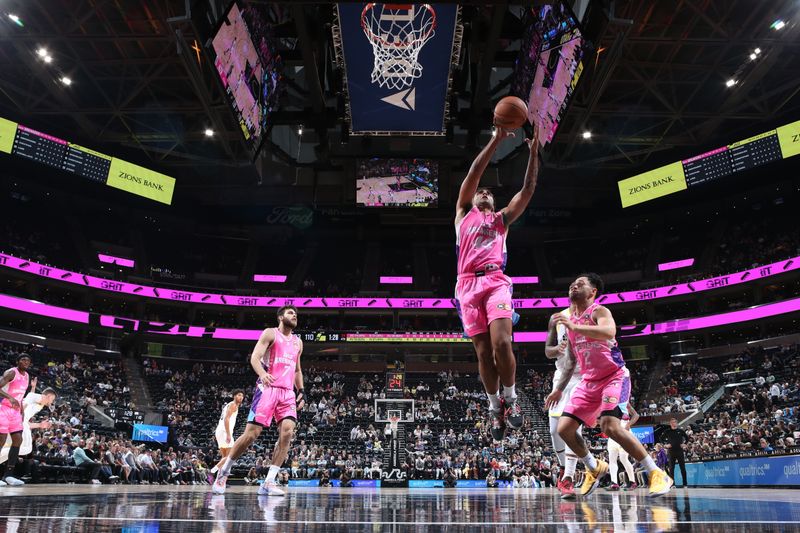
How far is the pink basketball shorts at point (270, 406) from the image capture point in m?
6.59

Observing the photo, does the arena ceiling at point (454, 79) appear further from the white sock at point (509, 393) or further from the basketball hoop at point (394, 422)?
the basketball hoop at point (394, 422)

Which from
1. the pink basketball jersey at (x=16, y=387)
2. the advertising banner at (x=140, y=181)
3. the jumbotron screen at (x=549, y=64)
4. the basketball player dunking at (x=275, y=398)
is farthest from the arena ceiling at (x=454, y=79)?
the basketball player dunking at (x=275, y=398)

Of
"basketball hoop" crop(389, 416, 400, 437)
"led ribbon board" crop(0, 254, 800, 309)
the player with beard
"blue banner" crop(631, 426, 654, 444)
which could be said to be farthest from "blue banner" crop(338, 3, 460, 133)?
"led ribbon board" crop(0, 254, 800, 309)

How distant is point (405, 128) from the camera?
19.9 metres

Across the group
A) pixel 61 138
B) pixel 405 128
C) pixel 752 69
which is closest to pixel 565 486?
pixel 405 128

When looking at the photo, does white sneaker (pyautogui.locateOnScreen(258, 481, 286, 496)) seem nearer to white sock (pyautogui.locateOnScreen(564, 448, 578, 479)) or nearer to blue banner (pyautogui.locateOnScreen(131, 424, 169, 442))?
white sock (pyautogui.locateOnScreen(564, 448, 578, 479))

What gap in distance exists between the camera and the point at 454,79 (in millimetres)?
18938

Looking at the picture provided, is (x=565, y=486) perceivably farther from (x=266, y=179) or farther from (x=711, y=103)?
(x=266, y=179)

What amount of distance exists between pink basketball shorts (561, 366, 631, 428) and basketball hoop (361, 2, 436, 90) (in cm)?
1173

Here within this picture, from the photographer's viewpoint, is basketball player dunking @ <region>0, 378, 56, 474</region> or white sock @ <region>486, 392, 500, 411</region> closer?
white sock @ <region>486, 392, 500, 411</region>

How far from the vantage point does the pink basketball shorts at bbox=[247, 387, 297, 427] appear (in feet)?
21.6

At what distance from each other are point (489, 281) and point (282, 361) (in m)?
2.80

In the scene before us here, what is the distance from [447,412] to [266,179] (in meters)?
16.2


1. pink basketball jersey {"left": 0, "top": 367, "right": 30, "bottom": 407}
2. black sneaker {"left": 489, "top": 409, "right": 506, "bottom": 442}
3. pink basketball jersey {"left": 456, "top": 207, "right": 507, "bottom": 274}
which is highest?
pink basketball jersey {"left": 456, "top": 207, "right": 507, "bottom": 274}
